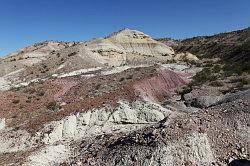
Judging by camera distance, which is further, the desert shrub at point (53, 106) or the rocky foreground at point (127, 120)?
the desert shrub at point (53, 106)

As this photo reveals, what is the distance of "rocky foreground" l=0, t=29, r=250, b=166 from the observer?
1723cm

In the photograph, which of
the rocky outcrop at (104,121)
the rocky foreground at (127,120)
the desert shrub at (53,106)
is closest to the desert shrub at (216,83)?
the rocky foreground at (127,120)

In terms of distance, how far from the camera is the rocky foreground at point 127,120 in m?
17.2

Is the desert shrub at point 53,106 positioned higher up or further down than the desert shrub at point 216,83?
higher up

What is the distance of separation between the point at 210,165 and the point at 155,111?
9593mm

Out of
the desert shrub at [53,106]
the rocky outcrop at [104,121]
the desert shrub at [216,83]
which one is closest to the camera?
the rocky outcrop at [104,121]

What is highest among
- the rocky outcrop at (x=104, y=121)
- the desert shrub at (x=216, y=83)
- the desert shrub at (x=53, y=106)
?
the desert shrub at (x=53, y=106)

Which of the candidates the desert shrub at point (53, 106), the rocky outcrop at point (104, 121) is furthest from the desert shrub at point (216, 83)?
the desert shrub at point (53, 106)

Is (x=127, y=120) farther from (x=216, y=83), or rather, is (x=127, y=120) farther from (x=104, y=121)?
(x=216, y=83)

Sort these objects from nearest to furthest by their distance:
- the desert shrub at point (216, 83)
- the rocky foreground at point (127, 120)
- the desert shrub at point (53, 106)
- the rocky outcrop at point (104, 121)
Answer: the rocky foreground at point (127, 120) → the rocky outcrop at point (104, 121) → the desert shrub at point (53, 106) → the desert shrub at point (216, 83)

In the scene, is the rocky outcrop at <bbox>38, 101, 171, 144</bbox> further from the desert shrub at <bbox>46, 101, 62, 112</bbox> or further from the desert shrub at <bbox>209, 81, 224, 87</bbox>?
the desert shrub at <bbox>209, 81, 224, 87</bbox>

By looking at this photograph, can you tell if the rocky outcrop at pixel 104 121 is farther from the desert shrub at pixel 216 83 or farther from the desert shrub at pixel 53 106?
the desert shrub at pixel 216 83

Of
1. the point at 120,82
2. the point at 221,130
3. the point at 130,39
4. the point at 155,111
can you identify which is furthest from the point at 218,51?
the point at 221,130

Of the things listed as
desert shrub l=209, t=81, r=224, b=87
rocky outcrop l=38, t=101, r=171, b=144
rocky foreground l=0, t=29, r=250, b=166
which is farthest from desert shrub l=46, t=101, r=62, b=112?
desert shrub l=209, t=81, r=224, b=87
